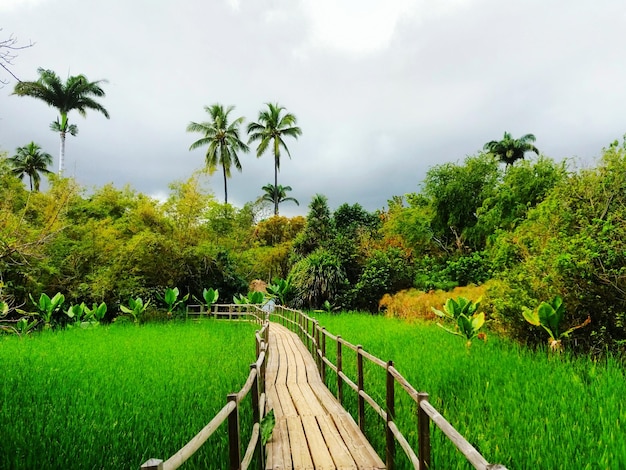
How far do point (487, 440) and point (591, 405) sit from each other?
170cm

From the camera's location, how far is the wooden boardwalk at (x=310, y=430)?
3770 mm

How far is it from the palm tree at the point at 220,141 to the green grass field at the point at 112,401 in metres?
25.3

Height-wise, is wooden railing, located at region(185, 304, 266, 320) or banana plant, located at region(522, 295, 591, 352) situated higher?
banana plant, located at region(522, 295, 591, 352)

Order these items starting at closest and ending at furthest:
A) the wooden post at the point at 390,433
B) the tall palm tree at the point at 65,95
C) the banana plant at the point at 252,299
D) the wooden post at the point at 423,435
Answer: the wooden post at the point at 423,435 < the wooden post at the point at 390,433 < the banana plant at the point at 252,299 < the tall palm tree at the point at 65,95

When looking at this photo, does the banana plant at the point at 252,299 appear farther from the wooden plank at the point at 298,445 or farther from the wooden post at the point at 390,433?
the wooden post at the point at 390,433

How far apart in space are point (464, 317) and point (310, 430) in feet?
18.1

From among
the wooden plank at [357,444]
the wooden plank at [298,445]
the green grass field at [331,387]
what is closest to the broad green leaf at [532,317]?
the green grass field at [331,387]

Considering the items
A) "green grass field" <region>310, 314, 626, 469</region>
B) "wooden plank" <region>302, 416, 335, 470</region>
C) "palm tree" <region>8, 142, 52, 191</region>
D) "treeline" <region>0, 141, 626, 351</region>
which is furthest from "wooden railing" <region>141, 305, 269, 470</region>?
"palm tree" <region>8, 142, 52, 191</region>

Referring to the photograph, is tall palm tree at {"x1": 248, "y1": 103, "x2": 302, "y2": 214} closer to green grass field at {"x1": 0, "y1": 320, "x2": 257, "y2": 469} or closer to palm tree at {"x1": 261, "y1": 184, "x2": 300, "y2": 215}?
palm tree at {"x1": 261, "y1": 184, "x2": 300, "y2": 215}

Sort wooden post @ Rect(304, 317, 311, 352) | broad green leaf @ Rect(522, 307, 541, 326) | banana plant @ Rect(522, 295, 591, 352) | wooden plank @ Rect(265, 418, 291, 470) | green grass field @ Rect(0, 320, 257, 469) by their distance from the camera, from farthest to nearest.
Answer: wooden post @ Rect(304, 317, 311, 352)
broad green leaf @ Rect(522, 307, 541, 326)
banana plant @ Rect(522, 295, 591, 352)
green grass field @ Rect(0, 320, 257, 469)
wooden plank @ Rect(265, 418, 291, 470)

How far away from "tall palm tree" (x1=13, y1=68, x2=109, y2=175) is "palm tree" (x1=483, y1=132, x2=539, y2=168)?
32767 millimetres

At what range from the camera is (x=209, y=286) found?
82.1ft

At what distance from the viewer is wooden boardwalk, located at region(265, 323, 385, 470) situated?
148 inches

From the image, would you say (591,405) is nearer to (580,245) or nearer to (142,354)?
(580,245)
